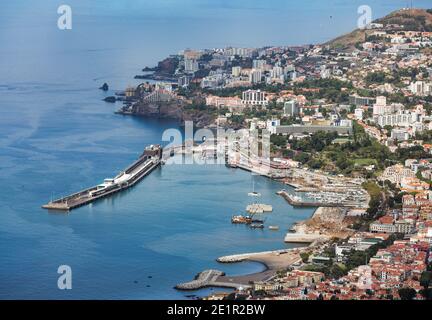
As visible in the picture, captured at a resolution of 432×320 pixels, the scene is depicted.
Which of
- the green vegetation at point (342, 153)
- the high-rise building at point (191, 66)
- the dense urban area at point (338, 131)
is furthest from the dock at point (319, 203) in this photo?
the high-rise building at point (191, 66)

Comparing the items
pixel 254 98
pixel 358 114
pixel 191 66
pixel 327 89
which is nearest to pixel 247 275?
pixel 358 114

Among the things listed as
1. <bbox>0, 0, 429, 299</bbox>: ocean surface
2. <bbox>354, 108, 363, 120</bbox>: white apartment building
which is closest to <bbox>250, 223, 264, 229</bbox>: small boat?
<bbox>0, 0, 429, 299</bbox>: ocean surface

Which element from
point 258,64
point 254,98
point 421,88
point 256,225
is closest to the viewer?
point 256,225

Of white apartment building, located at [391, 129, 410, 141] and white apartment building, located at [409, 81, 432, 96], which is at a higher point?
white apartment building, located at [409, 81, 432, 96]

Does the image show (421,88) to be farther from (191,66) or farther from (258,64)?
(191,66)

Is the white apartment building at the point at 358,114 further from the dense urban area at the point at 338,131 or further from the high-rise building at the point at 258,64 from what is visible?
the high-rise building at the point at 258,64

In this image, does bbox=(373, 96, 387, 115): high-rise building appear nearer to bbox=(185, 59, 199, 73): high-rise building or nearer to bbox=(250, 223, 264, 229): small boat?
bbox=(185, 59, 199, 73): high-rise building

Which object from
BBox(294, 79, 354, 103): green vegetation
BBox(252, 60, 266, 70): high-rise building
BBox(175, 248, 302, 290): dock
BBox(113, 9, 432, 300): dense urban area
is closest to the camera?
BBox(175, 248, 302, 290): dock
